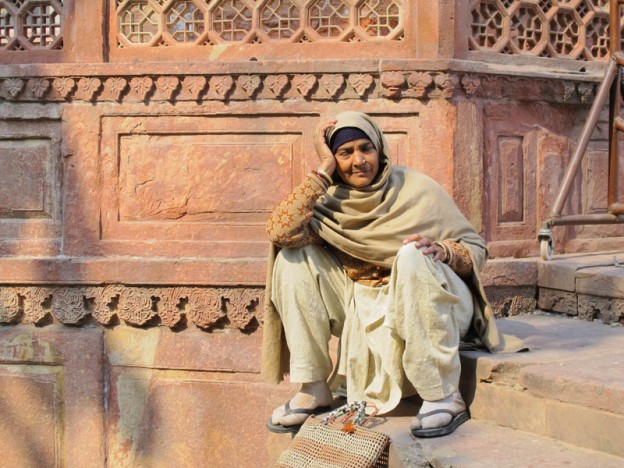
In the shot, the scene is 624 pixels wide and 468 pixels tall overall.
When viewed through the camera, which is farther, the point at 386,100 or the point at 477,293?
the point at 386,100

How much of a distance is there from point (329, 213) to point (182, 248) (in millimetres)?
1467

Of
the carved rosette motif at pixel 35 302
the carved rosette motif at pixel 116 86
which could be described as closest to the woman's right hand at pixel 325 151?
the carved rosette motif at pixel 116 86

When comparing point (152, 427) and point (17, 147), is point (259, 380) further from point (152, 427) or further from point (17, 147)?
point (17, 147)

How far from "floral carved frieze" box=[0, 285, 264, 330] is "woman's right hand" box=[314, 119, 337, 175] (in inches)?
51.0

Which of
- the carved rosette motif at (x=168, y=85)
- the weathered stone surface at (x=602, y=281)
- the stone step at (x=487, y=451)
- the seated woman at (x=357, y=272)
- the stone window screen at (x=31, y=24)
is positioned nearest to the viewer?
the stone step at (x=487, y=451)

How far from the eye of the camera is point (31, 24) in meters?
5.42

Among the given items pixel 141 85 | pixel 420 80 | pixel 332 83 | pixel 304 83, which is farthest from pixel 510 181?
pixel 141 85

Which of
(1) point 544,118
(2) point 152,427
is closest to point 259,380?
(2) point 152,427

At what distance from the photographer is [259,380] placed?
4973 mm

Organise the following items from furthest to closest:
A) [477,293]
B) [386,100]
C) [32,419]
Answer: [32,419] < [386,100] < [477,293]

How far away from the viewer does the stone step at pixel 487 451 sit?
3.22 m

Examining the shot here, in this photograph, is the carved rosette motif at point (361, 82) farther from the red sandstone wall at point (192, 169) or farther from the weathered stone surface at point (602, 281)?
the weathered stone surface at point (602, 281)

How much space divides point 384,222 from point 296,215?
0.37 m

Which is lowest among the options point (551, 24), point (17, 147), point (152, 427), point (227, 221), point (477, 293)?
point (152, 427)
